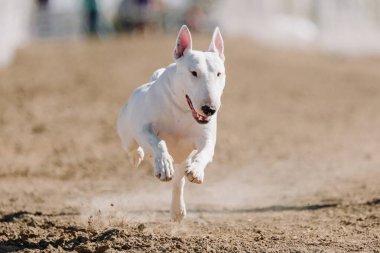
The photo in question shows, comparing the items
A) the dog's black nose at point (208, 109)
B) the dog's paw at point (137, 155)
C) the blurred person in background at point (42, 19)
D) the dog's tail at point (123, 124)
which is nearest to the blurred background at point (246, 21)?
the blurred person in background at point (42, 19)

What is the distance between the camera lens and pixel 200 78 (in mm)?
6957

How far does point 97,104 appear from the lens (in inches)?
725

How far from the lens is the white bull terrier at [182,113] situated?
681 cm

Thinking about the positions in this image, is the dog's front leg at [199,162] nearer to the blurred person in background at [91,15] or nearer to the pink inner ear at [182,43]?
the pink inner ear at [182,43]

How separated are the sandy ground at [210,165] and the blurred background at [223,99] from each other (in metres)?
0.04

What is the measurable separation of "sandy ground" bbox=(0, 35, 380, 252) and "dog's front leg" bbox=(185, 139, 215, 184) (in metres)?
0.54

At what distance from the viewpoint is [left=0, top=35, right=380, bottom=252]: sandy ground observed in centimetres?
743

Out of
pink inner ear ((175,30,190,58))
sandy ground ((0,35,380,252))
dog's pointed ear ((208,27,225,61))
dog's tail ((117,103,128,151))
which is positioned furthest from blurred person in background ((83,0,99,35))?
pink inner ear ((175,30,190,58))

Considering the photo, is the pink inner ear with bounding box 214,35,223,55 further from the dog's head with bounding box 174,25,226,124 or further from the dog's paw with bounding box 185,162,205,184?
the dog's paw with bounding box 185,162,205,184

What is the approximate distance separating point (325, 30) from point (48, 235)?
83.3 ft

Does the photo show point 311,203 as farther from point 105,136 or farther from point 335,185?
point 105,136

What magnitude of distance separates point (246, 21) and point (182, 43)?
25.5 m

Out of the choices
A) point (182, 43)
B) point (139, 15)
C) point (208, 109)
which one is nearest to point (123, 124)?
point (182, 43)

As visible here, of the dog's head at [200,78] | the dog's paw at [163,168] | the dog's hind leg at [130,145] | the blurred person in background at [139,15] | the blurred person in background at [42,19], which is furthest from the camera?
the blurred person in background at [42,19]
